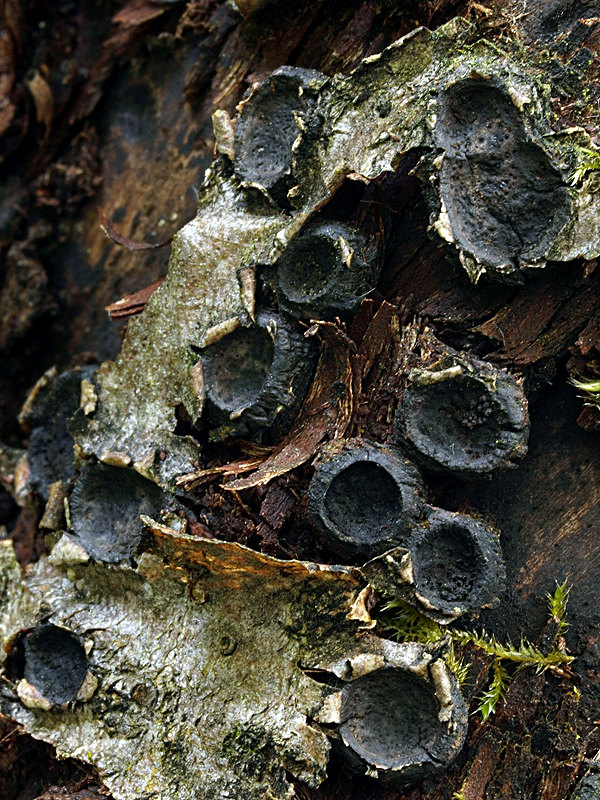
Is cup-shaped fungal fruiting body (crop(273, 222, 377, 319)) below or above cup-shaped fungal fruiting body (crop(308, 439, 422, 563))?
above

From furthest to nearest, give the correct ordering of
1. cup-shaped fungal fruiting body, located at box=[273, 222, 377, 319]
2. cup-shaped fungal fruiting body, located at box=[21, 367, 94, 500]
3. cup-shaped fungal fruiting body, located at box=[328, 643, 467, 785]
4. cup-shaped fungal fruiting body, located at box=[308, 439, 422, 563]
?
cup-shaped fungal fruiting body, located at box=[21, 367, 94, 500], cup-shaped fungal fruiting body, located at box=[273, 222, 377, 319], cup-shaped fungal fruiting body, located at box=[308, 439, 422, 563], cup-shaped fungal fruiting body, located at box=[328, 643, 467, 785]

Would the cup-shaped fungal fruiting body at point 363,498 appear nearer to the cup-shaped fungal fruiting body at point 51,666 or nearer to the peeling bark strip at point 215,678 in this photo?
the peeling bark strip at point 215,678

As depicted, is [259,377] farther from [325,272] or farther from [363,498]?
[363,498]

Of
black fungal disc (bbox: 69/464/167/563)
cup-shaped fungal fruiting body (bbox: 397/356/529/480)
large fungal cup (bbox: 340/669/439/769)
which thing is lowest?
black fungal disc (bbox: 69/464/167/563)

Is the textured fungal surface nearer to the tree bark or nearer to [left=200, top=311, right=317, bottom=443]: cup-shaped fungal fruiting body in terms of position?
the tree bark

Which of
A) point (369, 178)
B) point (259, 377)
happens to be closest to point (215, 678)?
point (259, 377)

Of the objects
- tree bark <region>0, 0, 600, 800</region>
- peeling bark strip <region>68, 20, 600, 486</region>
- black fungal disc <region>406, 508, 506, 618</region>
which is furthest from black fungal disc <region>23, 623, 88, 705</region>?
black fungal disc <region>406, 508, 506, 618</region>
